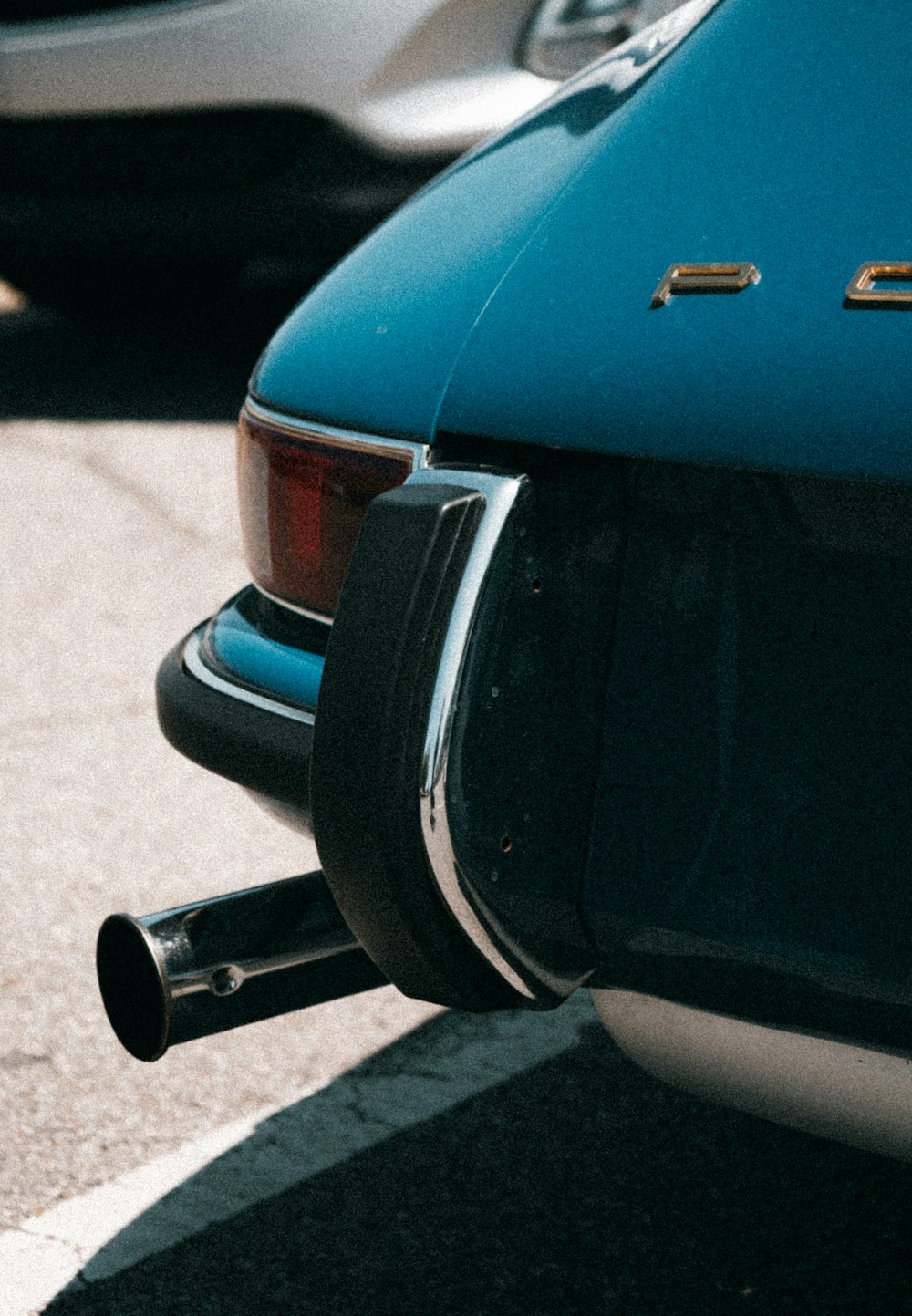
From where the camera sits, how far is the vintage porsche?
4.69 feet

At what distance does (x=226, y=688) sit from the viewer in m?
1.92

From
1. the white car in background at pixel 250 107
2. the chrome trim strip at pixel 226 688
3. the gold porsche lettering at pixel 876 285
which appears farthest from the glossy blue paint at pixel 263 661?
the white car in background at pixel 250 107

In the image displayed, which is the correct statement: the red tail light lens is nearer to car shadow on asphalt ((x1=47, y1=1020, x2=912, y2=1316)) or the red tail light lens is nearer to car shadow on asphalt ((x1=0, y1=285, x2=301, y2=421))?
car shadow on asphalt ((x1=47, y1=1020, x2=912, y2=1316))

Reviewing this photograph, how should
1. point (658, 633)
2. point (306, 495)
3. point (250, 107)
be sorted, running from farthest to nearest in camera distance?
point (250, 107), point (306, 495), point (658, 633)

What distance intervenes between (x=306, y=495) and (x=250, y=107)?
3.59 metres

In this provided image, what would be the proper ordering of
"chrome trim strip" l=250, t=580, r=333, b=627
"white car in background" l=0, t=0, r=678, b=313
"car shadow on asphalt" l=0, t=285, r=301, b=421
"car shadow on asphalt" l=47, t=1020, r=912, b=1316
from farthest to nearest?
"car shadow on asphalt" l=0, t=285, r=301, b=421 → "white car in background" l=0, t=0, r=678, b=313 → "car shadow on asphalt" l=47, t=1020, r=912, b=1316 → "chrome trim strip" l=250, t=580, r=333, b=627

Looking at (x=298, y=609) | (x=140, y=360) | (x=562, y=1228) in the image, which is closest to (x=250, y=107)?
(x=140, y=360)

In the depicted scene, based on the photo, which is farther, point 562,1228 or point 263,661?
point 562,1228

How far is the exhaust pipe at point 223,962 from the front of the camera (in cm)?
157

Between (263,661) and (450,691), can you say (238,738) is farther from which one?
(450,691)

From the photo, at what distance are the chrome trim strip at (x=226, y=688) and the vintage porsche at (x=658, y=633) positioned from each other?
201mm

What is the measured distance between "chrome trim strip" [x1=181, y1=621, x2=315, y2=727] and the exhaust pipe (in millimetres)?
189

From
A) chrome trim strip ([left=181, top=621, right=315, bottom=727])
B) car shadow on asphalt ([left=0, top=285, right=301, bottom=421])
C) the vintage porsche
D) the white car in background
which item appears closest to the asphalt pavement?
the vintage porsche

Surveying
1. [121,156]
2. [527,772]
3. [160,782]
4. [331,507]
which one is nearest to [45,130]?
[121,156]
